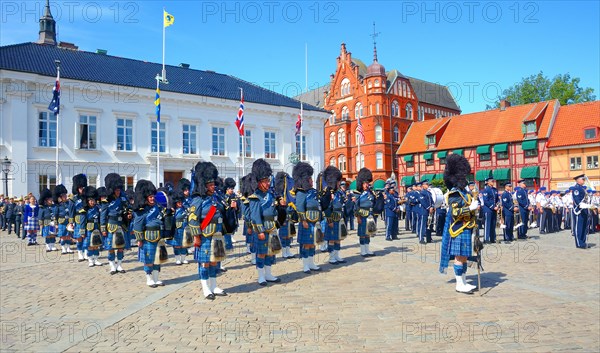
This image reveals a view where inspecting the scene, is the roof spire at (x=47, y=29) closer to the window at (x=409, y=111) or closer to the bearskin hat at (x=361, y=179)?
the bearskin hat at (x=361, y=179)

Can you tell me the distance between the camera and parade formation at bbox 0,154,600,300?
8664 mm

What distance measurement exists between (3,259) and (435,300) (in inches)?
551

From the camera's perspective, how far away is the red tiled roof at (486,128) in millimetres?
45622

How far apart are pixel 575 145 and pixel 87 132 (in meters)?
42.1

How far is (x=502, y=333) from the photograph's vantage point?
6148 millimetres

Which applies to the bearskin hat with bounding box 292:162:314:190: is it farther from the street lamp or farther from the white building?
the street lamp

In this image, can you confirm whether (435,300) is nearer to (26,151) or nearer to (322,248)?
(322,248)

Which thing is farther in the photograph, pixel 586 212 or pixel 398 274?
pixel 586 212

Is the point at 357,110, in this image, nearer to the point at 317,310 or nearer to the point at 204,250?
the point at 204,250

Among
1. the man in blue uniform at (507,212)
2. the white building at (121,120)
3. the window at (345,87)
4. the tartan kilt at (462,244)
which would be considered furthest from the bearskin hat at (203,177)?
the window at (345,87)

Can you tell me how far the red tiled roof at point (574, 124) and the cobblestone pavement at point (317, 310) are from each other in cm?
3533

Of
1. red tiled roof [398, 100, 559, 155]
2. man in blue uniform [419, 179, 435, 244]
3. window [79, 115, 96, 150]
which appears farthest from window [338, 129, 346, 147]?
man in blue uniform [419, 179, 435, 244]

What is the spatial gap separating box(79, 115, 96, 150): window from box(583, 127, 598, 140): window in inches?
1668

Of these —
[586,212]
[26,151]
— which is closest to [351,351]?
[586,212]
